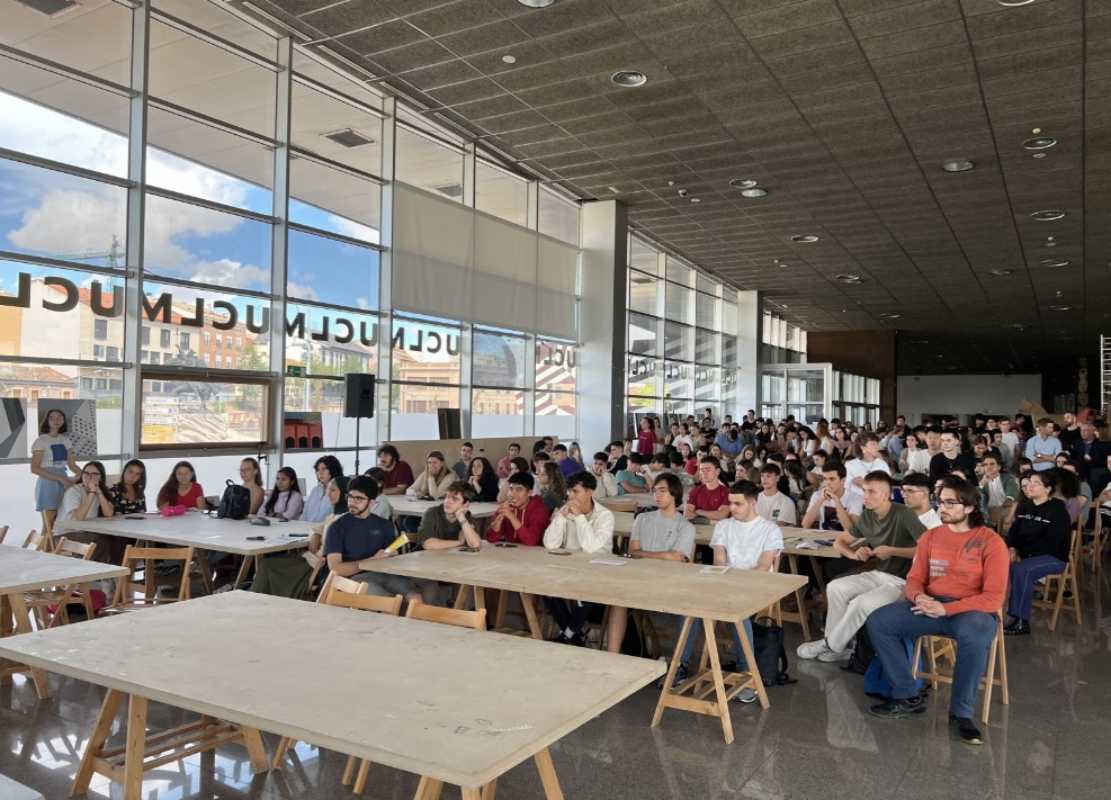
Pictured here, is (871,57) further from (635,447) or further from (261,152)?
(635,447)

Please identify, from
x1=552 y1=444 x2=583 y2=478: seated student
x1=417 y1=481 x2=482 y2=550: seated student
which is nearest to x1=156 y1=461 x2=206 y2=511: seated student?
x1=417 y1=481 x2=482 y2=550: seated student

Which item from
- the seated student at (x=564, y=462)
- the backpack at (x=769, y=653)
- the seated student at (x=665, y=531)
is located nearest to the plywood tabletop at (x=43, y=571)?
the seated student at (x=665, y=531)

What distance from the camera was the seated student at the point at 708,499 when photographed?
690cm

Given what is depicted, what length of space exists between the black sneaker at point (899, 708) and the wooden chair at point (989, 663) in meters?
0.14

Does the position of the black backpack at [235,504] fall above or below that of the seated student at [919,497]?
below

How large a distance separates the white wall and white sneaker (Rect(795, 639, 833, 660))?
4376 centimetres

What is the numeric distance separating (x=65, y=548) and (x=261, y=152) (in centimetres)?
560

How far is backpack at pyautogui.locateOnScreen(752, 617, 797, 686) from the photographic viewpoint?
15.8 feet

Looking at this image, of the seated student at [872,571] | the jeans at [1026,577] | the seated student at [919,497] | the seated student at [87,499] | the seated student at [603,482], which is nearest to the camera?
the seated student at [872,571]

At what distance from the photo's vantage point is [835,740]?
4031mm

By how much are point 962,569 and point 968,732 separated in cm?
81

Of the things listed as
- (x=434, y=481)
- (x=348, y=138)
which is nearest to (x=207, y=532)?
(x=434, y=481)

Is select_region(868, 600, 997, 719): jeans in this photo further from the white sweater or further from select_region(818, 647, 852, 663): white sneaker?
the white sweater

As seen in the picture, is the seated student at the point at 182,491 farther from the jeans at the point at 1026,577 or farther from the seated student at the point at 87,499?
the jeans at the point at 1026,577
